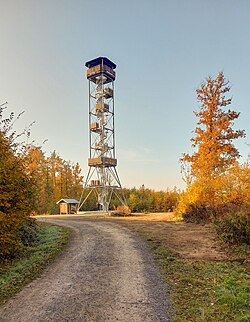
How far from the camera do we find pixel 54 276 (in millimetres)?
6656

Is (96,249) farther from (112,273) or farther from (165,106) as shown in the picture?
(165,106)

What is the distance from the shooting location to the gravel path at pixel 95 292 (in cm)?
450

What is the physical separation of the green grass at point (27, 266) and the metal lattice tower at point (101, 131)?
2059 centimetres

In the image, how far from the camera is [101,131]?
107 feet

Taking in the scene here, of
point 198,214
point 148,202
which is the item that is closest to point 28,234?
point 198,214

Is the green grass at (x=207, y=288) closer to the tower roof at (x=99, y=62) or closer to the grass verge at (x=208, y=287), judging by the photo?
the grass verge at (x=208, y=287)

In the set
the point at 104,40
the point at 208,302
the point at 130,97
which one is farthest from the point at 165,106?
the point at 208,302

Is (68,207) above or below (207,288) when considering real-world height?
above

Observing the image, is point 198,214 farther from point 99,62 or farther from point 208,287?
point 99,62

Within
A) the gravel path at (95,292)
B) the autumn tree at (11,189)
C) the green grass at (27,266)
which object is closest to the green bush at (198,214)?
the gravel path at (95,292)

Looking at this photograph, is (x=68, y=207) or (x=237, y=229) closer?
(x=237, y=229)

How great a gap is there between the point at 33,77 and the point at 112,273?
14.5 metres

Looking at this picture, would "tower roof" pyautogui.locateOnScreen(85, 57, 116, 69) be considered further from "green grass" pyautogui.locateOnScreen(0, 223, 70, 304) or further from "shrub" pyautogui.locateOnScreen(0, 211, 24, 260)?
"shrub" pyautogui.locateOnScreen(0, 211, 24, 260)

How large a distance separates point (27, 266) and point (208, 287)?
4.72 meters
